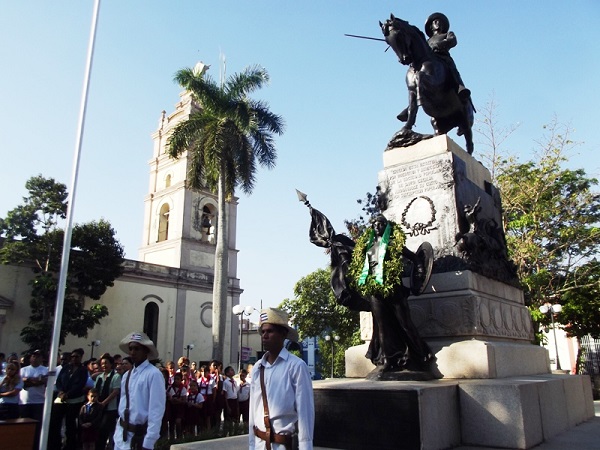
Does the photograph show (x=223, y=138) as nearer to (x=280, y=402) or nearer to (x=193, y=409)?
(x=193, y=409)

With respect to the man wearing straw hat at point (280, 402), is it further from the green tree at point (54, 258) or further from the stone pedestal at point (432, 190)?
the green tree at point (54, 258)

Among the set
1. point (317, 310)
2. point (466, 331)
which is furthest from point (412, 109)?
point (317, 310)

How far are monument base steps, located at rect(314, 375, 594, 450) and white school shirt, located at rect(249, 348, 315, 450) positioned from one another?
5.06 ft

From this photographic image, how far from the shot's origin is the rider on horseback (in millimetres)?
7531

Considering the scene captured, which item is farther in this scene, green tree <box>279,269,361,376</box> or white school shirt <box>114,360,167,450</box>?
green tree <box>279,269,361,376</box>

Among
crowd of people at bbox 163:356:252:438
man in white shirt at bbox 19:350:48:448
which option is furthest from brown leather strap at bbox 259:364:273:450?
crowd of people at bbox 163:356:252:438

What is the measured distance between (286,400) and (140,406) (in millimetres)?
1598

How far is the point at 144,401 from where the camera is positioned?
3912 millimetres

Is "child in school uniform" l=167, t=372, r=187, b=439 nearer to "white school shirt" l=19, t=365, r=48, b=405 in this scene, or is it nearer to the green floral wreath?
"white school shirt" l=19, t=365, r=48, b=405

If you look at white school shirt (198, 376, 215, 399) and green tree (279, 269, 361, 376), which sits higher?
green tree (279, 269, 361, 376)

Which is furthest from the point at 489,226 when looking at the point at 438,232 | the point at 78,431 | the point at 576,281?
the point at 576,281

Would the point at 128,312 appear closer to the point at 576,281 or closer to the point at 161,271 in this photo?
the point at 161,271

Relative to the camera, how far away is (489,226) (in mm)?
6934

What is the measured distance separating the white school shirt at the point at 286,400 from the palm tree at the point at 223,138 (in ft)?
59.3
